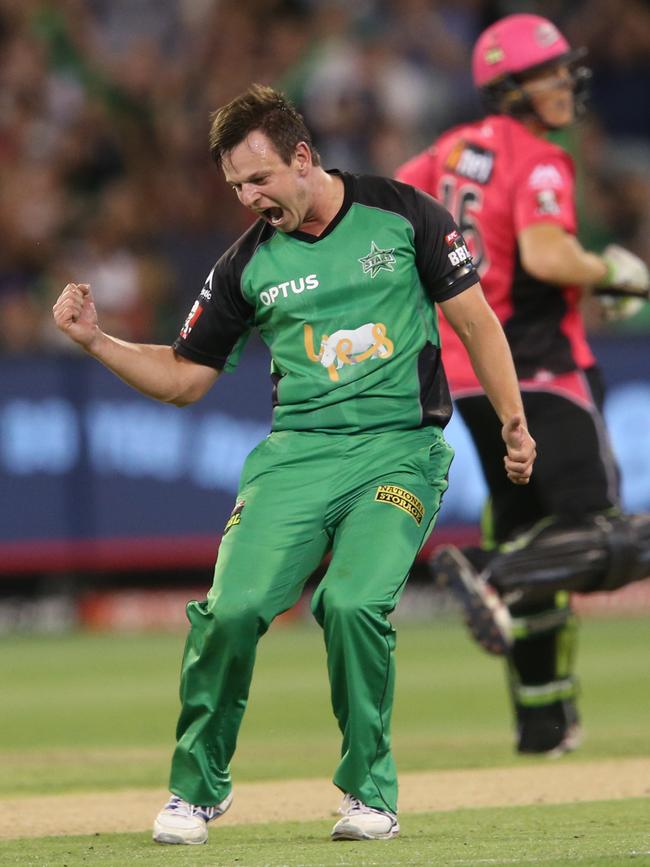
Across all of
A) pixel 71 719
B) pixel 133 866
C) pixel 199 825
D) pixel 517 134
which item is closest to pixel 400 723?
pixel 71 719

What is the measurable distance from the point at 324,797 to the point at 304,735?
199 centimetres

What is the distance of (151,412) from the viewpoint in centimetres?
1280

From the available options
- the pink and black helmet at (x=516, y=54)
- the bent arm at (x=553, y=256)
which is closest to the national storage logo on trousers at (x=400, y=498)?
the bent arm at (x=553, y=256)

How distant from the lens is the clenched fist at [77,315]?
4.98m

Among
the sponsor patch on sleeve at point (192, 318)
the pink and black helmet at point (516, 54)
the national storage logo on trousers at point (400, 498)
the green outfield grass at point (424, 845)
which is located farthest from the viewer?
the pink and black helmet at point (516, 54)

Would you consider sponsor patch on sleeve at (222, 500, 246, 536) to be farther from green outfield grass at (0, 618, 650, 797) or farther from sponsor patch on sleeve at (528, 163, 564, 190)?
sponsor patch on sleeve at (528, 163, 564, 190)

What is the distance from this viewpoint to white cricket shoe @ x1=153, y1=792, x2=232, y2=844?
4812 mm

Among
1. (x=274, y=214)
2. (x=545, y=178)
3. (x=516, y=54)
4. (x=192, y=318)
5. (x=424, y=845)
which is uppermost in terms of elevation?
(x=516, y=54)

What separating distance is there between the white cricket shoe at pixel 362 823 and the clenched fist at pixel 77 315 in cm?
148

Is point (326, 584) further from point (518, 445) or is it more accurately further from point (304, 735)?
point (304, 735)

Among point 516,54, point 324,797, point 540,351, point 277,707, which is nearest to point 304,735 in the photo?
point 277,707

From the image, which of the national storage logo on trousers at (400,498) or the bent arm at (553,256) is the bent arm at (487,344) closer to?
the national storage logo on trousers at (400,498)

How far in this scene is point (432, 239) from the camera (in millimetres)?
5086

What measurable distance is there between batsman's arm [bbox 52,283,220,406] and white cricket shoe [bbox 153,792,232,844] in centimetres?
119
